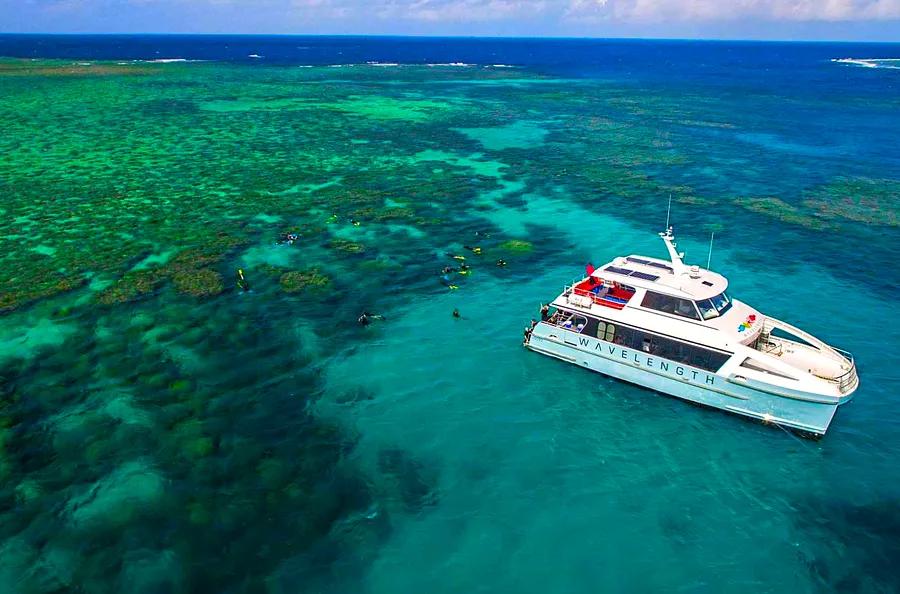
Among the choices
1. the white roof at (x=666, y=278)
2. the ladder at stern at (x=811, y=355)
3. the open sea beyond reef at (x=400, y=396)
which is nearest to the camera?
the open sea beyond reef at (x=400, y=396)

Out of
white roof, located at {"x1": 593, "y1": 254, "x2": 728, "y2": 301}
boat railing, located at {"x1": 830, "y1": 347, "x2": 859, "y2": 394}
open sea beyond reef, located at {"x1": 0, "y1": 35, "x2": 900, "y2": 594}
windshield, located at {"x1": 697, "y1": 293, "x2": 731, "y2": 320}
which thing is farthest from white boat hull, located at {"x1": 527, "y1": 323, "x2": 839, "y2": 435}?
white roof, located at {"x1": 593, "y1": 254, "x2": 728, "y2": 301}

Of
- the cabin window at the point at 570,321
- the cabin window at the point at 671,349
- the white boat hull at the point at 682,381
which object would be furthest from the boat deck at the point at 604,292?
the white boat hull at the point at 682,381

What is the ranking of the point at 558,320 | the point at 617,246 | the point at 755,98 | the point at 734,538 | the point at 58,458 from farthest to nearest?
the point at 755,98, the point at 617,246, the point at 558,320, the point at 58,458, the point at 734,538

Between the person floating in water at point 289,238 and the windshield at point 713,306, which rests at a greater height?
the windshield at point 713,306

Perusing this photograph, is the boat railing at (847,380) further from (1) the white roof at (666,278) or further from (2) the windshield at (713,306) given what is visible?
(1) the white roof at (666,278)

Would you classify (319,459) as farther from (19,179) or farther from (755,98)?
(755,98)

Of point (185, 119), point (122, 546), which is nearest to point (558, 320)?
point (122, 546)

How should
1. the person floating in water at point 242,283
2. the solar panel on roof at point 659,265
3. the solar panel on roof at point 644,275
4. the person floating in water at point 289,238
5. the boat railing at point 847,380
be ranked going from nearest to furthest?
the boat railing at point 847,380, the solar panel on roof at point 644,275, the solar panel on roof at point 659,265, the person floating in water at point 242,283, the person floating in water at point 289,238

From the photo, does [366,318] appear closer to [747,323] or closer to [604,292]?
[604,292]
